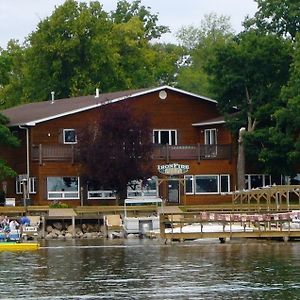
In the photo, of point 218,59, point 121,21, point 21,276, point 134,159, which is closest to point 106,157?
point 134,159

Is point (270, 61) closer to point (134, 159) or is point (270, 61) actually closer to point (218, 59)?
point (218, 59)

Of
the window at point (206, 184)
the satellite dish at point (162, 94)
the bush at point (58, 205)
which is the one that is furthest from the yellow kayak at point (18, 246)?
the satellite dish at point (162, 94)

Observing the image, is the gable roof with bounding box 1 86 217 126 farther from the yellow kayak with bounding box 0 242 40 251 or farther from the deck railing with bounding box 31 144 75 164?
the yellow kayak with bounding box 0 242 40 251

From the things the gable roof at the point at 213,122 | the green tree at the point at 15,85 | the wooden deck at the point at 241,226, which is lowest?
the wooden deck at the point at 241,226

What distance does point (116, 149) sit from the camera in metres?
86.4

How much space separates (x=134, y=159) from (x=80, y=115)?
650 centimetres

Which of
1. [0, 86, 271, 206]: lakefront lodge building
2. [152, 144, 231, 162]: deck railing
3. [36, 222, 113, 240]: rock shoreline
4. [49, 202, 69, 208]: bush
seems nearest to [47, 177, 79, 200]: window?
[0, 86, 271, 206]: lakefront lodge building

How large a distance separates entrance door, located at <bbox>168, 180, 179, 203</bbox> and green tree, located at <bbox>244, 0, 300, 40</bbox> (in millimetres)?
21613

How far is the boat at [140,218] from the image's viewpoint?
78312 mm

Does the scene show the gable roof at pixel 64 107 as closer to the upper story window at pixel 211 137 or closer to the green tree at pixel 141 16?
the upper story window at pixel 211 137

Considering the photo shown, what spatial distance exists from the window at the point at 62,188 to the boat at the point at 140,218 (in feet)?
16.1

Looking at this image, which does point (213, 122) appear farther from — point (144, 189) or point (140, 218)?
point (140, 218)

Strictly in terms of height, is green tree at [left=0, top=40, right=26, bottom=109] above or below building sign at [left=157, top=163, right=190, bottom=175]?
above

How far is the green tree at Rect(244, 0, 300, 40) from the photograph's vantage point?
4235 inches
